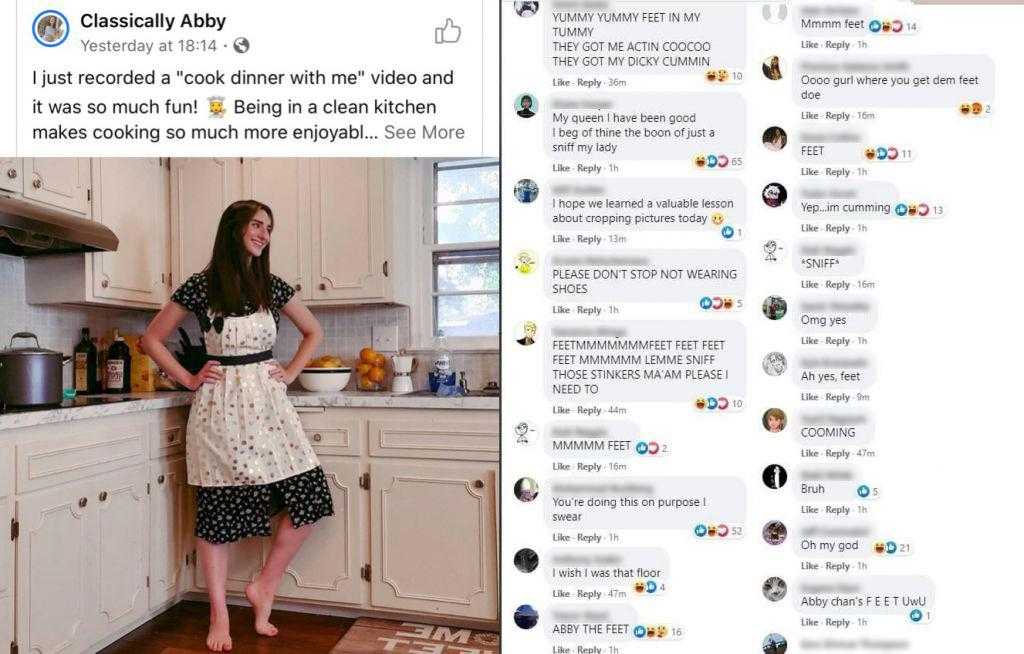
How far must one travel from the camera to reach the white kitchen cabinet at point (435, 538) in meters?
1.78

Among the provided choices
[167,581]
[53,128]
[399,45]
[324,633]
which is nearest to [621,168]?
[399,45]

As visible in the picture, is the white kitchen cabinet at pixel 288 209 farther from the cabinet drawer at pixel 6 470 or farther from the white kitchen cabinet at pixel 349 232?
the cabinet drawer at pixel 6 470

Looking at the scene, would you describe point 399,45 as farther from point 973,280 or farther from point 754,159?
point 973,280

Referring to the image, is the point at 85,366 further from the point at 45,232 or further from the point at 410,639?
the point at 410,639

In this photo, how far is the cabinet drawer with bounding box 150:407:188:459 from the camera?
1.80 meters

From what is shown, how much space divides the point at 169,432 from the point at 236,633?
64 cm

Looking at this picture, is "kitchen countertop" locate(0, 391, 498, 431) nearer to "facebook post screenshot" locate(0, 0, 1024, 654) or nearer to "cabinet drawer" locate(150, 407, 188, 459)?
"cabinet drawer" locate(150, 407, 188, 459)

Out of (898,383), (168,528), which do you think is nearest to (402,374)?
(168,528)

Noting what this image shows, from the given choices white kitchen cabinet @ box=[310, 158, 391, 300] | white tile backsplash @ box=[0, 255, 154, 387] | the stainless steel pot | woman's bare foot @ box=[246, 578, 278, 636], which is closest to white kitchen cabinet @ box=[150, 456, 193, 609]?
woman's bare foot @ box=[246, 578, 278, 636]

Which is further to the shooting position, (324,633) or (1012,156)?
(324,633)

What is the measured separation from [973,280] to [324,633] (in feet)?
6.38

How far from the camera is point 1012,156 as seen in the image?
1.20 feet

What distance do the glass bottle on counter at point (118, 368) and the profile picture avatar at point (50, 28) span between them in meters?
1.97

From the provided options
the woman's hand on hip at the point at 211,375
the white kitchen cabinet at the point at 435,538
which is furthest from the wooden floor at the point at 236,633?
the woman's hand on hip at the point at 211,375
